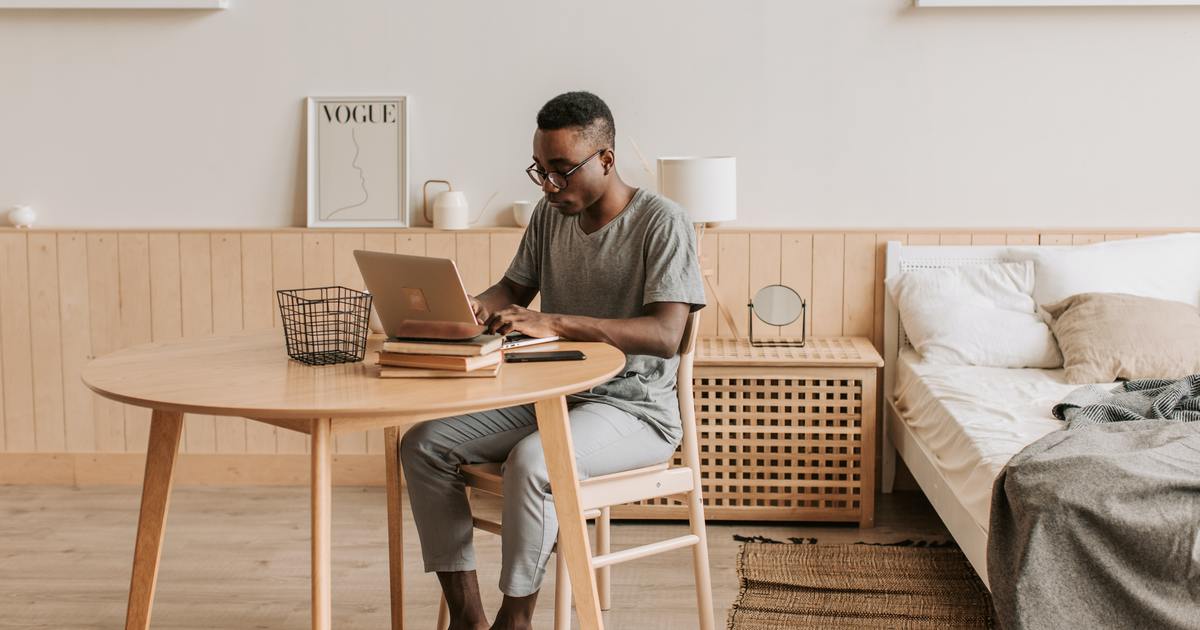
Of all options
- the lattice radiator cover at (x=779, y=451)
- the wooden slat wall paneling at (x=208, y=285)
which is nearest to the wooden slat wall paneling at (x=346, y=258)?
the wooden slat wall paneling at (x=208, y=285)

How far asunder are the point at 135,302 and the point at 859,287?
2.36 meters

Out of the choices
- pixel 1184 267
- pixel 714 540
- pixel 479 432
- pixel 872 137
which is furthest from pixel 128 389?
pixel 1184 267

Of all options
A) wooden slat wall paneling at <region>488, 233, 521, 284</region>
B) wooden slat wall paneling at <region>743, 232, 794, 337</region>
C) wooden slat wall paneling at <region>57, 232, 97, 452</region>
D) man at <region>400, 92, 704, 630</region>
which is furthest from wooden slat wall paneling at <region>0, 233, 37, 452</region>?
wooden slat wall paneling at <region>743, 232, 794, 337</region>

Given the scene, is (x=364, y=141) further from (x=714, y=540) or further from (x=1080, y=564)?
(x=1080, y=564)

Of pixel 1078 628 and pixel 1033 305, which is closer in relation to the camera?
pixel 1078 628

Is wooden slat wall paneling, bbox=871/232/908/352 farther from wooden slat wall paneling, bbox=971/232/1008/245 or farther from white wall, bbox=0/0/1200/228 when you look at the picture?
wooden slat wall paneling, bbox=971/232/1008/245

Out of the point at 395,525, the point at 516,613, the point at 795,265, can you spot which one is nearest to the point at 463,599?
the point at 516,613

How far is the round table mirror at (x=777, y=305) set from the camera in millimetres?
3592

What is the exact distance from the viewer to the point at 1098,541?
6.76ft

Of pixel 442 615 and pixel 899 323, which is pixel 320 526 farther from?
pixel 899 323

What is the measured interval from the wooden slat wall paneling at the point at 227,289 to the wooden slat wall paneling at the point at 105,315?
0.32 metres

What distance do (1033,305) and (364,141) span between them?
2.15 metres

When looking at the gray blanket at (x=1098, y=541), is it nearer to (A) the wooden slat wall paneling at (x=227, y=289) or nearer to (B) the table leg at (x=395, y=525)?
(B) the table leg at (x=395, y=525)

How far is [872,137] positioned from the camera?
12.2ft
